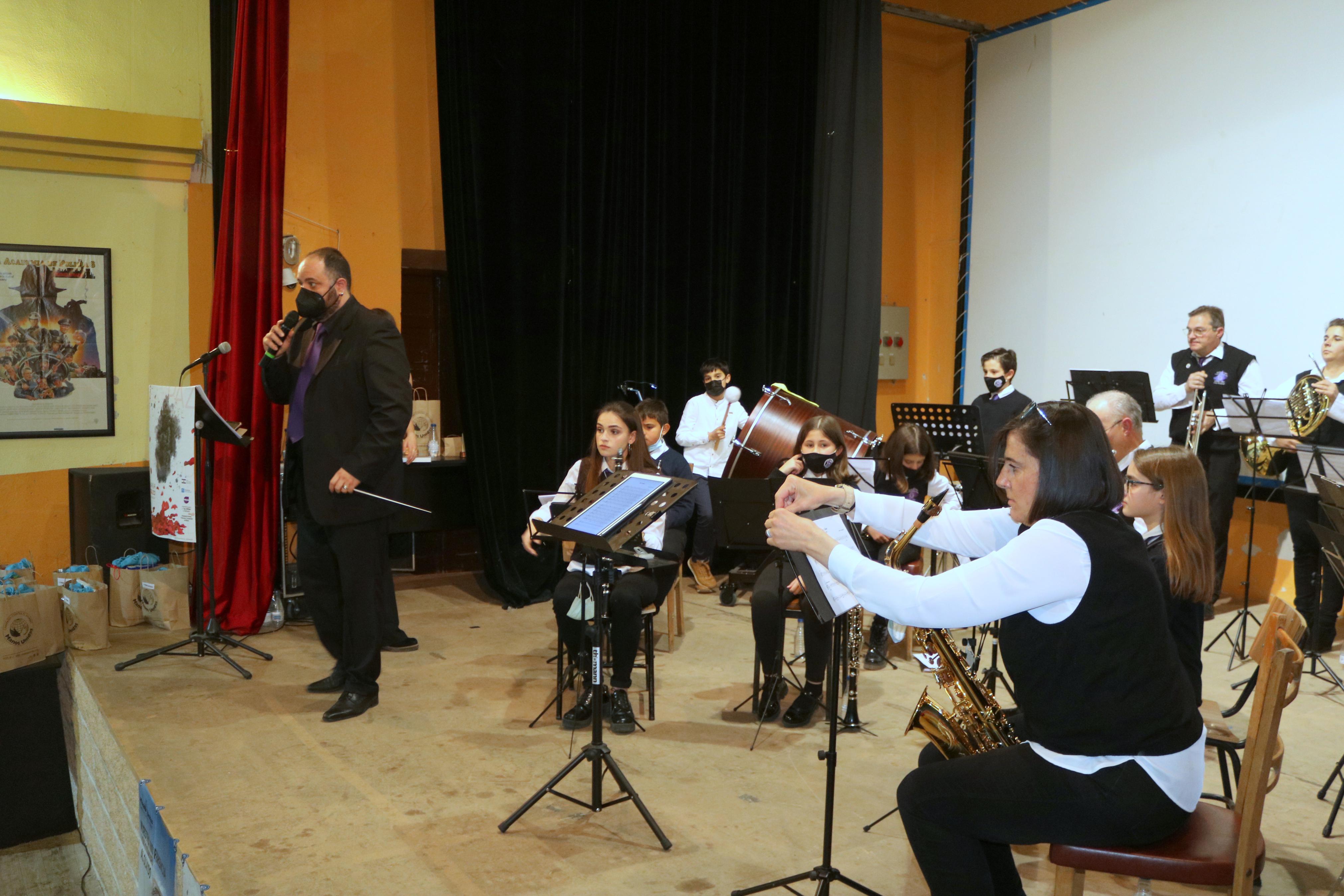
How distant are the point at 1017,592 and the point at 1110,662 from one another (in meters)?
0.24

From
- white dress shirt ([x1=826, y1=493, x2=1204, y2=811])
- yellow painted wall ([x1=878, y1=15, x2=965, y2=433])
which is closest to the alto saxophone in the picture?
white dress shirt ([x1=826, y1=493, x2=1204, y2=811])

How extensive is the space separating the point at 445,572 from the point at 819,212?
376 cm

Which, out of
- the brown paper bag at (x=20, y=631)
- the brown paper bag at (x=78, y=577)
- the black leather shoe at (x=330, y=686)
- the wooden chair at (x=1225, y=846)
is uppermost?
the wooden chair at (x=1225, y=846)

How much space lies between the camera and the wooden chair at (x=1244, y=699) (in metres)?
2.53

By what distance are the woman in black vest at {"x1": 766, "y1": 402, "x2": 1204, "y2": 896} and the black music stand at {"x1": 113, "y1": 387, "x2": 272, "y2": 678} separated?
10.9ft

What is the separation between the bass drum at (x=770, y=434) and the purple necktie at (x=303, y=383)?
2564 millimetres

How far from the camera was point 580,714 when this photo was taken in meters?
4.06

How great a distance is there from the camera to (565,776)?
3473 mm

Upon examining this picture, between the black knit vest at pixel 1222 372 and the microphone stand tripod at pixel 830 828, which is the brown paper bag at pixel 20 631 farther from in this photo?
the black knit vest at pixel 1222 372

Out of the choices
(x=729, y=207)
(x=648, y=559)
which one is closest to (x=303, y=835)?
(x=648, y=559)

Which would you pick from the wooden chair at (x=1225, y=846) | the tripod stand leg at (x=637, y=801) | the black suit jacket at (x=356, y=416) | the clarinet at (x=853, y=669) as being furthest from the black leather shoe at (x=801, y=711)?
the wooden chair at (x=1225, y=846)

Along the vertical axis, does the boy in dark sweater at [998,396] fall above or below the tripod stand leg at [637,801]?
above

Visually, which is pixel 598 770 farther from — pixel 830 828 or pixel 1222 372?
pixel 1222 372

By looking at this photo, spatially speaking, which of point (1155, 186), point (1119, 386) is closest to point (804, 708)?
point (1119, 386)
